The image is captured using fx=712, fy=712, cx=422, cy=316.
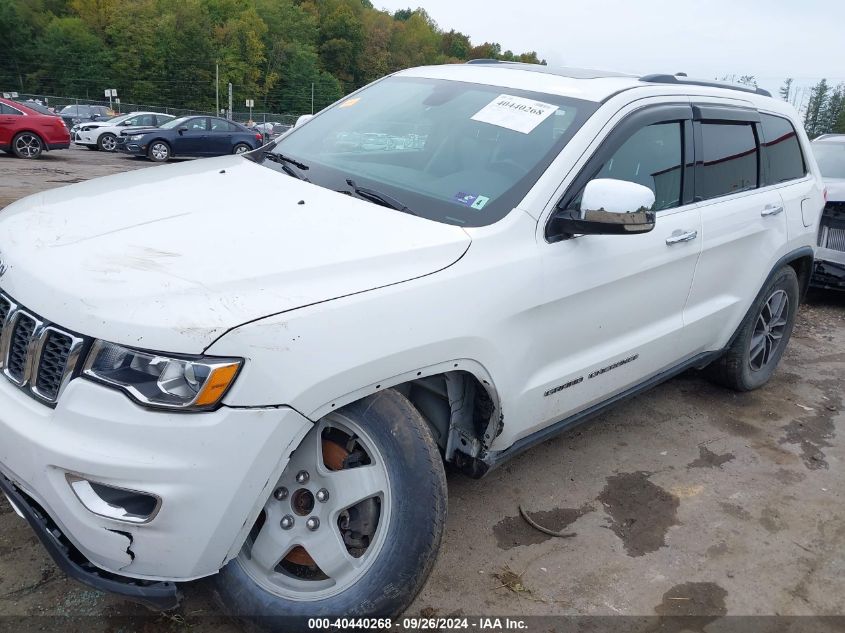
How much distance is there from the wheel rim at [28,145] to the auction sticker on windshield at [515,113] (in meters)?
15.8

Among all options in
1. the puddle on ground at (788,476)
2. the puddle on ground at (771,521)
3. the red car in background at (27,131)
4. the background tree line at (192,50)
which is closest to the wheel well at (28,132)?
the red car in background at (27,131)

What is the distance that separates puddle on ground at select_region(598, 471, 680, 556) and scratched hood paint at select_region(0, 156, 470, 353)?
153 centimetres

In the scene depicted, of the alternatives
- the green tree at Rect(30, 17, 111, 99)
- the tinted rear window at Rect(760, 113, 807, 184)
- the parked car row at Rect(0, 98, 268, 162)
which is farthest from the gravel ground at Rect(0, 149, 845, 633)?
the green tree at Rect(30, 17, 111, 99)

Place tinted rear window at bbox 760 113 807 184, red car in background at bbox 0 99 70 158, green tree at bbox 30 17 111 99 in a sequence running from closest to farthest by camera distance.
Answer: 1. tinted rear window at bbox 760 113 807 184
2. red car in background at bbox 0 99 70 158
3. green tree at bbox 30 17 111 99

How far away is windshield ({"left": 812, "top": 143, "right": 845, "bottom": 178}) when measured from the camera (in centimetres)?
707

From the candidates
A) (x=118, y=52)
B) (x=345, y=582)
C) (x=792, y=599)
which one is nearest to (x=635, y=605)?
(x=792, y=599)

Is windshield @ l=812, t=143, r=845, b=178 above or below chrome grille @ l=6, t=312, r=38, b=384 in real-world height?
above

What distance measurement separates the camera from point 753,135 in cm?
394

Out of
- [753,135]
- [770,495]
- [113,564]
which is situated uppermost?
[753,135]

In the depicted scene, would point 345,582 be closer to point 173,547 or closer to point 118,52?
point 173,547

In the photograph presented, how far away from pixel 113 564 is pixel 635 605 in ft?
5.91

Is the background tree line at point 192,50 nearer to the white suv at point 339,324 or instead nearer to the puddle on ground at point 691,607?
the white suv at point 339,324

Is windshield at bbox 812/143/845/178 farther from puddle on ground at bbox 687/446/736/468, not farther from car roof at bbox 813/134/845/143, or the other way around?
puddle on ground at bbox 687/446/736/468

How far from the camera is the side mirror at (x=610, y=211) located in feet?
8.18
